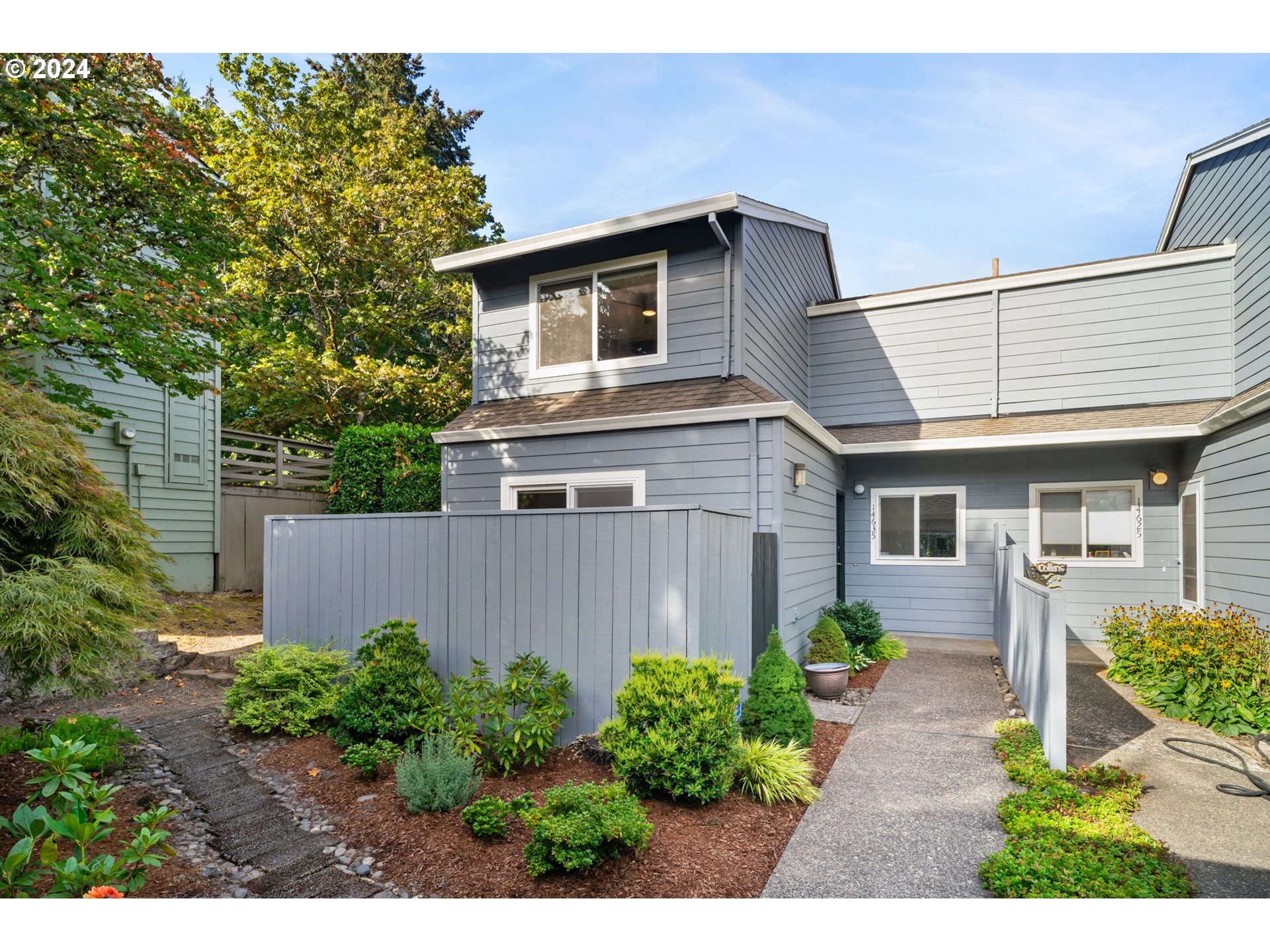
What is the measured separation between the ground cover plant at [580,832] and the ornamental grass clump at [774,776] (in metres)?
1.03

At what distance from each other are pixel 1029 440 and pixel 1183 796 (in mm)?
5079

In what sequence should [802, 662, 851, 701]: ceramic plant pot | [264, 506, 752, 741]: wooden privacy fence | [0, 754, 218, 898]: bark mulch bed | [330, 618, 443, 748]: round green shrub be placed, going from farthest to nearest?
[802, 662, 851, 701]: ceramic plant pot < [330, 618, 443, 748]: round green shrub < [264, 506, 752, 741]: wooden privacy fence < [0, 754, 218, 898]: bark mulch bed

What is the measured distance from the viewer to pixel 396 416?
53.8 ft

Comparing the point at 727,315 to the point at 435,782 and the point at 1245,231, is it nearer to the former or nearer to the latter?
the point at 435,782

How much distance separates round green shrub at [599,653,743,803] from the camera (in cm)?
381

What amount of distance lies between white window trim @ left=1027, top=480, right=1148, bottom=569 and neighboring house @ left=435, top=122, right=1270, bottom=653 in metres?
0.03

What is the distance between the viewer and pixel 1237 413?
623cm

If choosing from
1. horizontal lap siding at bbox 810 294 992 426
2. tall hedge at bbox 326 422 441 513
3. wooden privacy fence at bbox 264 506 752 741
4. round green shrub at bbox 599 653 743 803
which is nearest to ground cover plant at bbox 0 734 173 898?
round green shrub at bbox 599 653 743 803

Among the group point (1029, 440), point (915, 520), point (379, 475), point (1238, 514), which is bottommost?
point (915, 520)

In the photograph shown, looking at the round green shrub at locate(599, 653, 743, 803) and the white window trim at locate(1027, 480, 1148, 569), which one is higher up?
the white window trim at locate(1027, 480, 1148, 569)

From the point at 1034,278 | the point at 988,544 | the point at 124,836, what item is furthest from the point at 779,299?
the point at 124,836

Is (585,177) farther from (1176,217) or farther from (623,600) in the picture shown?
(1176,217)

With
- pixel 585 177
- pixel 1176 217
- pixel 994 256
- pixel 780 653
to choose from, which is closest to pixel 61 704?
pixel 780 653

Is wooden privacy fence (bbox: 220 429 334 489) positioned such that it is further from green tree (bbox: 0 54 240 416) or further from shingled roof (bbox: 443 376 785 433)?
shingled roof (bbox: 443 376 785 433)
